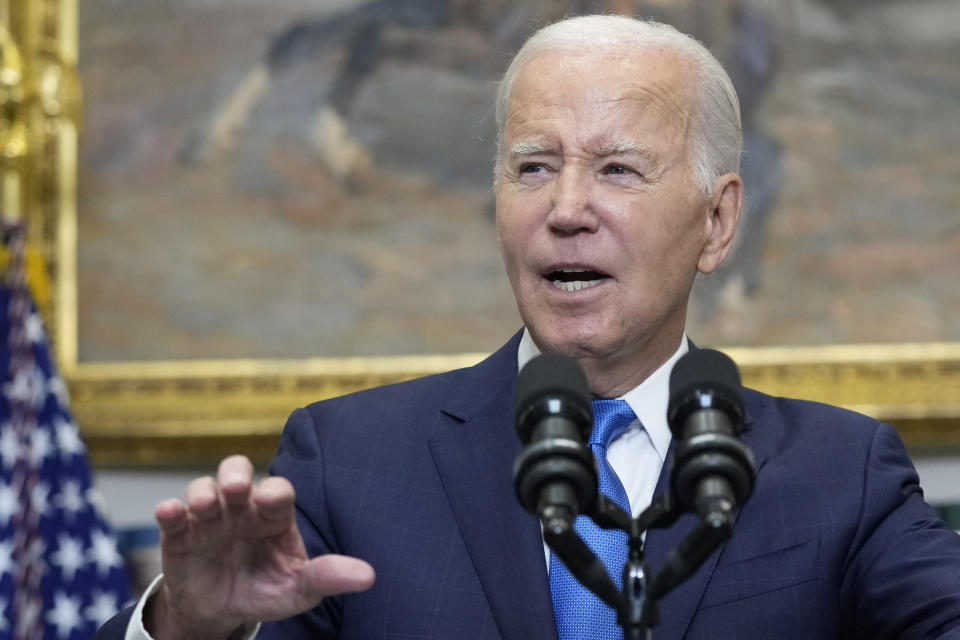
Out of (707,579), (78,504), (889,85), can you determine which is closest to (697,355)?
(707,579)

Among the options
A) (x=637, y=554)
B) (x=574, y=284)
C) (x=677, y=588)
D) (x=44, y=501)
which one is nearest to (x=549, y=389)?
(x=637, y=554)

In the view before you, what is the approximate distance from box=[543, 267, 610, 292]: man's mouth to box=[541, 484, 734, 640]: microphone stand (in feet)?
2.72

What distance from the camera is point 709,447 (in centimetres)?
126

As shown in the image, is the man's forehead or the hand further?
the man's forehead

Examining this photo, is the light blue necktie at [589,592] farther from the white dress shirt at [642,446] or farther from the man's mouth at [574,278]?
the man's mouth at [574,278]

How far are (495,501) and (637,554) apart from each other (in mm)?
778

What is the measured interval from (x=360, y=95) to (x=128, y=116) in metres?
0.92

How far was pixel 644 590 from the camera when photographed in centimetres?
133

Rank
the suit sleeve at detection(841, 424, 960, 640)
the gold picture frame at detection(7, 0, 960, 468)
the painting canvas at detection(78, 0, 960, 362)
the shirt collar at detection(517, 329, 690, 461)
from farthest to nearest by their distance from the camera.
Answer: the painting canvas at detection(78, 0, 960, 362)
the gold picture frame at detection(7, 0, 960, 468)
the shirt collar at detection(517, 329, 690, 461)
the suit sleeve at detection(841, 424, 960, 640)

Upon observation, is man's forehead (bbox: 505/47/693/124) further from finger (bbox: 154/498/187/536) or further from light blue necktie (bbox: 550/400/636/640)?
finger (bbox: 154/498/187/536)

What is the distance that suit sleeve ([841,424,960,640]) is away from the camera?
Result: 6.36 feet

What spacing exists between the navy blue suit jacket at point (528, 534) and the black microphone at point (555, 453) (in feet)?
2.36

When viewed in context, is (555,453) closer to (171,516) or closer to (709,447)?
(709,447)

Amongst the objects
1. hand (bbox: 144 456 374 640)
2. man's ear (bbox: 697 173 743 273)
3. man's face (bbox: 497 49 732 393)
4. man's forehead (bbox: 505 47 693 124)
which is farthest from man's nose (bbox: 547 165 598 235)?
hand (bbox: 144 456 374 640)
